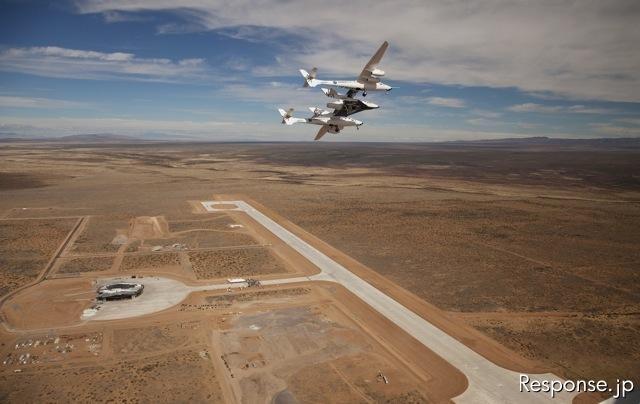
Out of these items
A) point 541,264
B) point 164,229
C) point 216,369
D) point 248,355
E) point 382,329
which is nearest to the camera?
point 216,369

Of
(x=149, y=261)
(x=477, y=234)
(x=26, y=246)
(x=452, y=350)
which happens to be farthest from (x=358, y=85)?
(x=26, y=246)

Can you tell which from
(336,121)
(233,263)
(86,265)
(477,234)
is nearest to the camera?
(336,121)

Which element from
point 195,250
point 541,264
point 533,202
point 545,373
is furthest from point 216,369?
point 533,202

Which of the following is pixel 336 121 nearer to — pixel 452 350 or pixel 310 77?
pixel 310 77

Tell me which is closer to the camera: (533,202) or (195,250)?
(195,250)

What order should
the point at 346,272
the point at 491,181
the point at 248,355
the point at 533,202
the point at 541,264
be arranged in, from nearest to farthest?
the point at 248,355, the point at 346,272, the point at 541,264, the point at 533,202, the point at 491,181

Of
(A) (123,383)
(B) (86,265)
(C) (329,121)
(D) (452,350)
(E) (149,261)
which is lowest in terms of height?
(A) (123,383)

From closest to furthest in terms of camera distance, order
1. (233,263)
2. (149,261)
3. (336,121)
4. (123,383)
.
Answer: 1. (123,383)
2. (336,121)
3. (233,263)
4. (149,261)

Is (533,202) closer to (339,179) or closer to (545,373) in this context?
(339,179)
